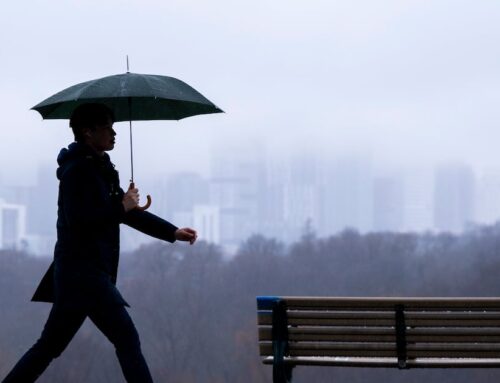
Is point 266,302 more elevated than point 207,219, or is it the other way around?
point 266,302

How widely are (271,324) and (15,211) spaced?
143 m

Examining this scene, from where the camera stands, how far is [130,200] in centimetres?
466

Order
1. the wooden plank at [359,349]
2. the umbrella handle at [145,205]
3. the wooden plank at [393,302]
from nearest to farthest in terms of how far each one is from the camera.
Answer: the umbrella handle at [145,205], the wooden plank at [393,302], the wooden plank at [359,349]

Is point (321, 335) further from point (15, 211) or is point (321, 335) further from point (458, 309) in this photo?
point (15, 211)

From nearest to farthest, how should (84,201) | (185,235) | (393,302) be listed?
(84,201), (185,235), (393,302)

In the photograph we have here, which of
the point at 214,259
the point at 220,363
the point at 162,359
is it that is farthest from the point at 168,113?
the point at 214,259

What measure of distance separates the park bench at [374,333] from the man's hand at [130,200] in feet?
3.88

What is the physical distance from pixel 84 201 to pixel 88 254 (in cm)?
21

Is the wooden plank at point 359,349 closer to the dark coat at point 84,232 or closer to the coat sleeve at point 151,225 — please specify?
the coat sleeve at point 151,225

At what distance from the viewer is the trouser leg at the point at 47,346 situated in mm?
4598

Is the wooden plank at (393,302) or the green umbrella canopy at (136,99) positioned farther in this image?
the wooden plank at (393,302)

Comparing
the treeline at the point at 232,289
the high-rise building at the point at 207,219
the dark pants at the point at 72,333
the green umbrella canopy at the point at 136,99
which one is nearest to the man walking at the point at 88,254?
the dark pants at the point at 72,333

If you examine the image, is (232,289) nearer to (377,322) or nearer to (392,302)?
(377,322)

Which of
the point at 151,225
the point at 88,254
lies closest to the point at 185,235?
the point at 151,225
